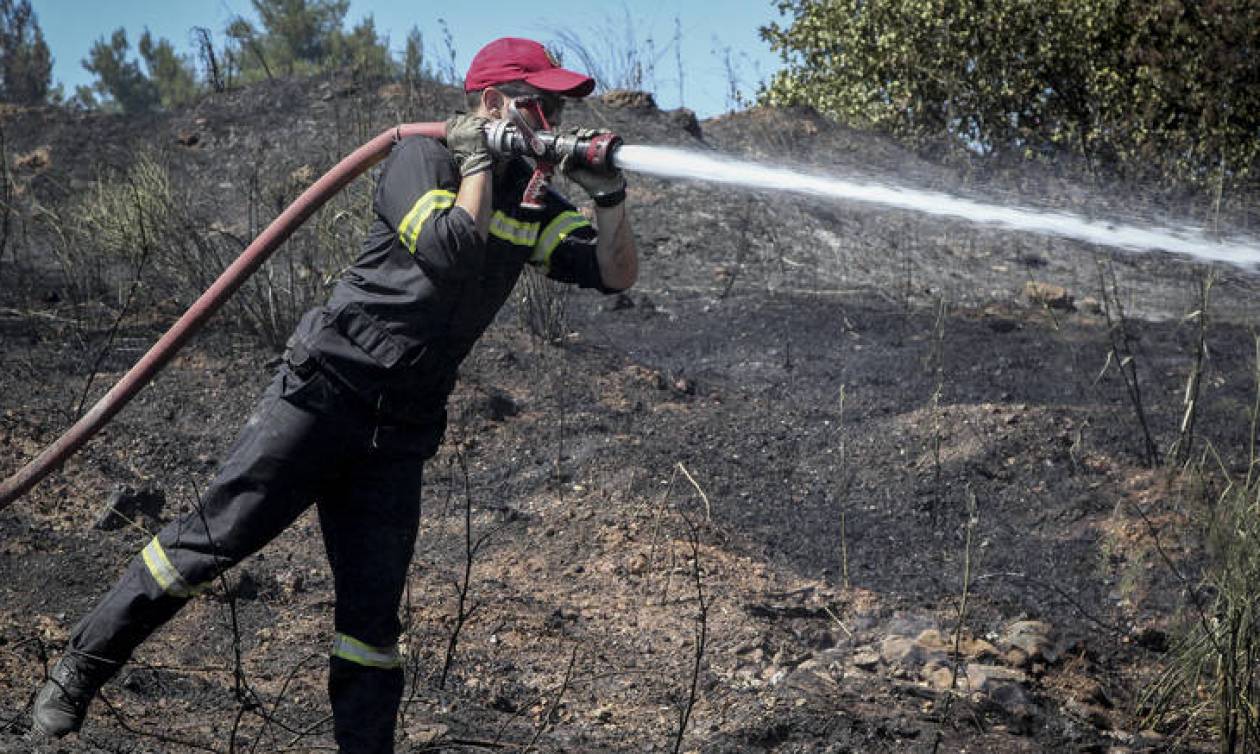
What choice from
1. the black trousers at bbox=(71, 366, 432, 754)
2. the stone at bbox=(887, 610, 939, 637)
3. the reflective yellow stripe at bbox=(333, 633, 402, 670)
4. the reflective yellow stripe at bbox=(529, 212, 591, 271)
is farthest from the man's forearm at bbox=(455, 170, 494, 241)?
the stone at bbox=(887, 610, 939, 637)

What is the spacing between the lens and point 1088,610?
489 cm

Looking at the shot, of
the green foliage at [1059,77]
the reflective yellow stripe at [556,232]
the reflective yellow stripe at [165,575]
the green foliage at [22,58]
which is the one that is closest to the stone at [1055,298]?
the green foliage at [1059,77]

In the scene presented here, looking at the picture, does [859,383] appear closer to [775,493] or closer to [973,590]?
[775,493]

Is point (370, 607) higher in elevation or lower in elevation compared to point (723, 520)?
higher

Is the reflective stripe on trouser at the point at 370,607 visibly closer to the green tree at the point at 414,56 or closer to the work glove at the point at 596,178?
the work glove at the point at 596,178

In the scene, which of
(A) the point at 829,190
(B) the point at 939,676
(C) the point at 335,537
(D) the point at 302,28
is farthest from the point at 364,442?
(D) the point at 302,28

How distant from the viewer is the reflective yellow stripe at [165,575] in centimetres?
315

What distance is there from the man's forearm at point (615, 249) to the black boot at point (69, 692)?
4.90 ft

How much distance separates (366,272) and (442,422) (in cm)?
40

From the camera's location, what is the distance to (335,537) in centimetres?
323

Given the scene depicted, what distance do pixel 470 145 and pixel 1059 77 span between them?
9365 mm

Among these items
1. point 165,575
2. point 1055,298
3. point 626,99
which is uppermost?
point 626,99

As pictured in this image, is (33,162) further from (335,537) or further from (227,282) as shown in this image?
(335,537)

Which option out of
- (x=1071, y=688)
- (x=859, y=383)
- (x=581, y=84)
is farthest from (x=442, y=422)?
(x=859, y=383)
